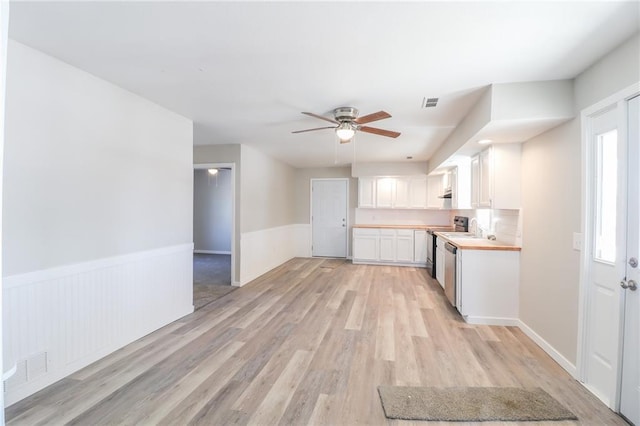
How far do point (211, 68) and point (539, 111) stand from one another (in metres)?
2.76

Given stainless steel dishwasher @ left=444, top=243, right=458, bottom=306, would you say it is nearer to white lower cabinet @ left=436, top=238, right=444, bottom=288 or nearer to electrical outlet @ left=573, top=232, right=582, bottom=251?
white lower cabinet @ left=436, top=238, right=444, bottom=288

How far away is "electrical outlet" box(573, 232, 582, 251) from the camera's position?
8.21 feet

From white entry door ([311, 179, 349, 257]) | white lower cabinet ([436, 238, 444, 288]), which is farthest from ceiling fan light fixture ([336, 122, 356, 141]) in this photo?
white entry door ([311, 179, 349, 257])

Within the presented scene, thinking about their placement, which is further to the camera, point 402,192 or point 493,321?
point 402,192

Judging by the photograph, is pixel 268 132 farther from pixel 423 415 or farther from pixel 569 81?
pixel 423 415

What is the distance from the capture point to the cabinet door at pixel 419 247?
6.84 meters

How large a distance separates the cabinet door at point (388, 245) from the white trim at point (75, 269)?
15.3 feet

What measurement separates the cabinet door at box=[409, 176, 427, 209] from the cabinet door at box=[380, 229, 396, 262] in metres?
0.85

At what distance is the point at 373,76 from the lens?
8.76ft

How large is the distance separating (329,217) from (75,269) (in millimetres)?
5882

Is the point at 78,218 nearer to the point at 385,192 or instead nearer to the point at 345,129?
the point at 345,129

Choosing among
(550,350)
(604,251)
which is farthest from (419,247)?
(604,251)

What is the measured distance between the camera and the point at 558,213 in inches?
111

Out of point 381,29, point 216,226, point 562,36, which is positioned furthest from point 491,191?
point 216,226
